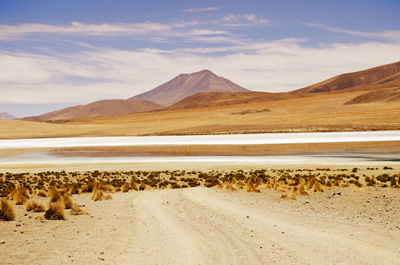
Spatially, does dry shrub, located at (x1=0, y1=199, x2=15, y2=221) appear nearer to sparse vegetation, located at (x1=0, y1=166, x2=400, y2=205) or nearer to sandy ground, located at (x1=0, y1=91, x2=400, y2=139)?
sparse vegetation, located at (x1=0, y1=166, x2=400, y2=205)

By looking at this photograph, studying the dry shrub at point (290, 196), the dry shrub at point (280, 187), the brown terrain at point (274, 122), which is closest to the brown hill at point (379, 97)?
the brown terrain at point (274, 122)

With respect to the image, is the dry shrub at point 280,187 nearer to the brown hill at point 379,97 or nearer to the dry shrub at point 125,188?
the dry shrub at point 125,188

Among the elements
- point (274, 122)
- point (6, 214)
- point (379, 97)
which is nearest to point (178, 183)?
point (6, 214)

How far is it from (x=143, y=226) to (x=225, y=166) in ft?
58.7

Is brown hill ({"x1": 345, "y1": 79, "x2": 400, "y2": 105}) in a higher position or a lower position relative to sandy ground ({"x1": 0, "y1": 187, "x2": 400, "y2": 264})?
higher

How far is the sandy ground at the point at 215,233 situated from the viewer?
23.6ft

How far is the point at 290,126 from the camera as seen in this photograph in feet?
244

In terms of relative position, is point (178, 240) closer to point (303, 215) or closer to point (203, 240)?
point (203, 240)

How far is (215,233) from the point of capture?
8938 mm

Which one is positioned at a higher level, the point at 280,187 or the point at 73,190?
the point at 73,190

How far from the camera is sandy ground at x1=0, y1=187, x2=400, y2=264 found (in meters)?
7.20

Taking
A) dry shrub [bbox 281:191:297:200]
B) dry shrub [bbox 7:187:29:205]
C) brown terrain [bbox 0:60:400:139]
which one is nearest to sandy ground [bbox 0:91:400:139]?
brown terrain [bbox 0:60:400:139]

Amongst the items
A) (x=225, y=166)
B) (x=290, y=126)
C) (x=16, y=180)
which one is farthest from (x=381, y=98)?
(x=16, y=180)

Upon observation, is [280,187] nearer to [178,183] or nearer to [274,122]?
[178,183]
